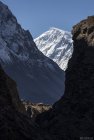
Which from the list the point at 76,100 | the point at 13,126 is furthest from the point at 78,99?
the point at 13,126

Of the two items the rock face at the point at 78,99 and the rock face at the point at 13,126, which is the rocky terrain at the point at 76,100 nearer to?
the rock face at the point at 78,99

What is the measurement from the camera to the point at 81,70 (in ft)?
197

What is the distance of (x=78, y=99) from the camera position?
185 ft

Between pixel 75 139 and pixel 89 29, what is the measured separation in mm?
21165

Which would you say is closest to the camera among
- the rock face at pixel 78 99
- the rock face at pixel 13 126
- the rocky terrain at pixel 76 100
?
the rock face at pixel 13 126

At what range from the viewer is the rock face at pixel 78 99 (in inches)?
1981

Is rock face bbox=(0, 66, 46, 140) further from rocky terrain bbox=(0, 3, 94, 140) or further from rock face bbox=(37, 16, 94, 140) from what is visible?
rock face bbox=(37, 16, 94, 140)

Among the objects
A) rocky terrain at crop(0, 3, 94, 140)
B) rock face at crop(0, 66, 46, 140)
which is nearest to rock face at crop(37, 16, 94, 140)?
rocky terrain at crop(0, 3, 94, 140)

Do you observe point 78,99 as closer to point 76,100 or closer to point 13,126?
point 76,100

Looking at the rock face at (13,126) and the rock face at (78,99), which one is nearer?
the rock face at (13,126)

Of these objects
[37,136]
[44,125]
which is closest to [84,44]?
[44,125]

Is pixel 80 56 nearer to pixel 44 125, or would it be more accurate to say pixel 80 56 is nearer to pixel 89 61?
pixel 89 61

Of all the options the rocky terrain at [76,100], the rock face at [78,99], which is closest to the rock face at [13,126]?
the rocky terrain at [76,100]

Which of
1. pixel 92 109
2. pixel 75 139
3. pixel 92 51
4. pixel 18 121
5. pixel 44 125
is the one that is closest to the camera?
pixel 18 121
